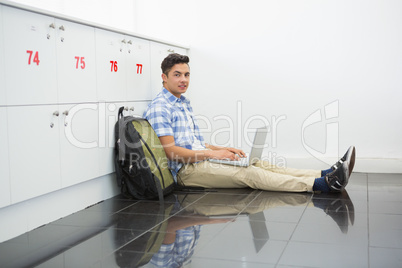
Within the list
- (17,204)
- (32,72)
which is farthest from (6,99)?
(17,204)

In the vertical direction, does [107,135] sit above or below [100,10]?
below

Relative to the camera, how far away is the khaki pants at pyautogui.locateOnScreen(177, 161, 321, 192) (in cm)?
319

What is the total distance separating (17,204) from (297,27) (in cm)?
265

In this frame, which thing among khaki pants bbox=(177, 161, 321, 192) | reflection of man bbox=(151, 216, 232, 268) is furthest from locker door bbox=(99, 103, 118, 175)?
reflection of man bbox=(151, 216, 232, 268)

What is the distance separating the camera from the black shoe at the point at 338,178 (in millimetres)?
2967

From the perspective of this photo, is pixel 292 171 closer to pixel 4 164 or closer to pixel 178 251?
pixel 178 251

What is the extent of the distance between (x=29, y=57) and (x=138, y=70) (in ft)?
3.67

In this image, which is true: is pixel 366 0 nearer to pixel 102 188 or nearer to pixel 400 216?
pixel 400 216

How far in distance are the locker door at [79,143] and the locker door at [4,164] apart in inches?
16.3

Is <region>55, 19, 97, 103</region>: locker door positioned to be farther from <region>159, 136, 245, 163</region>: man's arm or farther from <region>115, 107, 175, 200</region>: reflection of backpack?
<region>159, 136, 245, 163</region>: man's arm

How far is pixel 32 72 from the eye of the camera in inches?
93.7

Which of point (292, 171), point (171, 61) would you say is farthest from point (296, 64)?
point (171, 61)

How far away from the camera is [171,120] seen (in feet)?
10.8

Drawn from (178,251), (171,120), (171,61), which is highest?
(171,61)
